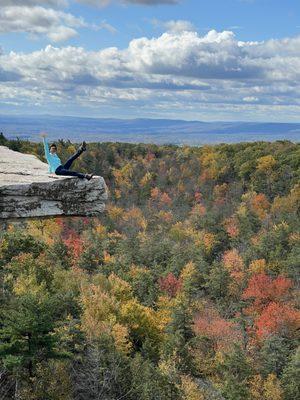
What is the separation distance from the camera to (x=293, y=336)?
4853 cm

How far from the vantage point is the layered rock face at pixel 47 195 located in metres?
9.89

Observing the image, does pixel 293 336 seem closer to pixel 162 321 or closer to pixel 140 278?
pixel 162 321

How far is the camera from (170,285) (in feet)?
200

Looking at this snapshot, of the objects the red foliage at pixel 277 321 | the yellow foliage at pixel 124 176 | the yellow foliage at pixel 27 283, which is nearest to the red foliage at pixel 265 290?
the red foliage at pixel 277 321

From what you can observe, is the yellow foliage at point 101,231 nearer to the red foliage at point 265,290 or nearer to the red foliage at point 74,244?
the red foliage at point 74,244

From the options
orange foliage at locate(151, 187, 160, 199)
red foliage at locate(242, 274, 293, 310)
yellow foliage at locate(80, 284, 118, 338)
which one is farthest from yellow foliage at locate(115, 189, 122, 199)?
yellow foliage at locate(80, 284, 118, 338)

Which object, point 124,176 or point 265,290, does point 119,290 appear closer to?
point 265,290

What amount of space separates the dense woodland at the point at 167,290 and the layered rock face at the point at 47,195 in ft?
31.7

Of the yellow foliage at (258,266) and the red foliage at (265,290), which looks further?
the yellow foliage at (258,266)

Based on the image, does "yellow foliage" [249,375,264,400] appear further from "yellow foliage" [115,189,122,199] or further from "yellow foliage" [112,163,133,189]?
"yellow foliage" [112,163,133,189]

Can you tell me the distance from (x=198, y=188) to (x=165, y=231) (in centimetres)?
2673

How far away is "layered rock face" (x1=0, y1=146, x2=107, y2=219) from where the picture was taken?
989 centimetres

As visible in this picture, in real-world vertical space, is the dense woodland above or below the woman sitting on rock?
below

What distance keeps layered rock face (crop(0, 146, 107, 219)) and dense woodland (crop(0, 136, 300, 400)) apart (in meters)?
→ 9.67
